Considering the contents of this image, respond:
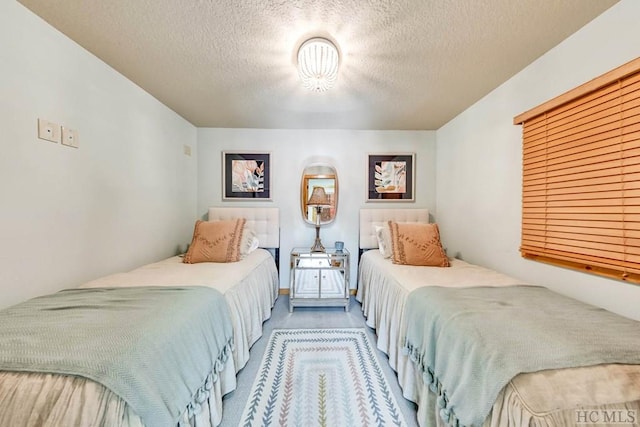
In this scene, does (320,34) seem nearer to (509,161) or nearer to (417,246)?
(509,161)

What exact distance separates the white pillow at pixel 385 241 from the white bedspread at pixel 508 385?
4.1 inches

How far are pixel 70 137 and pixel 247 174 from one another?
178cm

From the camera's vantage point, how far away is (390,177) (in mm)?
3316

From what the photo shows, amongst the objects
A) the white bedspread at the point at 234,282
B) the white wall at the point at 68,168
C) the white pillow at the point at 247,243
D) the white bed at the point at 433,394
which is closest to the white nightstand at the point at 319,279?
the white bed at the point at 433,394

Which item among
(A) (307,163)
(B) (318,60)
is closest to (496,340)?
(B) (318,60)

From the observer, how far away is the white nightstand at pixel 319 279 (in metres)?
2.83

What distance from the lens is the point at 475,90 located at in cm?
220

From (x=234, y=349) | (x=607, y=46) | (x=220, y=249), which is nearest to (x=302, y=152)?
(x=220, y=249)

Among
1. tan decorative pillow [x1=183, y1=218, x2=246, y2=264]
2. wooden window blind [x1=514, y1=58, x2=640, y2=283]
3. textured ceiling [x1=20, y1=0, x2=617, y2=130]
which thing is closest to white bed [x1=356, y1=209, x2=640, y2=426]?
wooden window blind [x1=514, y1=58, x2=640, y2=283]

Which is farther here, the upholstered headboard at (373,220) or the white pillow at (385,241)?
the upholstered headboard at (373,220)

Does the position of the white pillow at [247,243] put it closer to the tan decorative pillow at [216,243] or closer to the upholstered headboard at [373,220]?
the tan decorative pillow at [216,243]

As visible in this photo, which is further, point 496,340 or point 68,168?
point 68,168

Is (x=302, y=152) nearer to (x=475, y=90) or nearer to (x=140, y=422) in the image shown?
(x=475, y=90)

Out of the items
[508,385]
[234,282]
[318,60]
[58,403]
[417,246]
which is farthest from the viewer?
[417,246]
